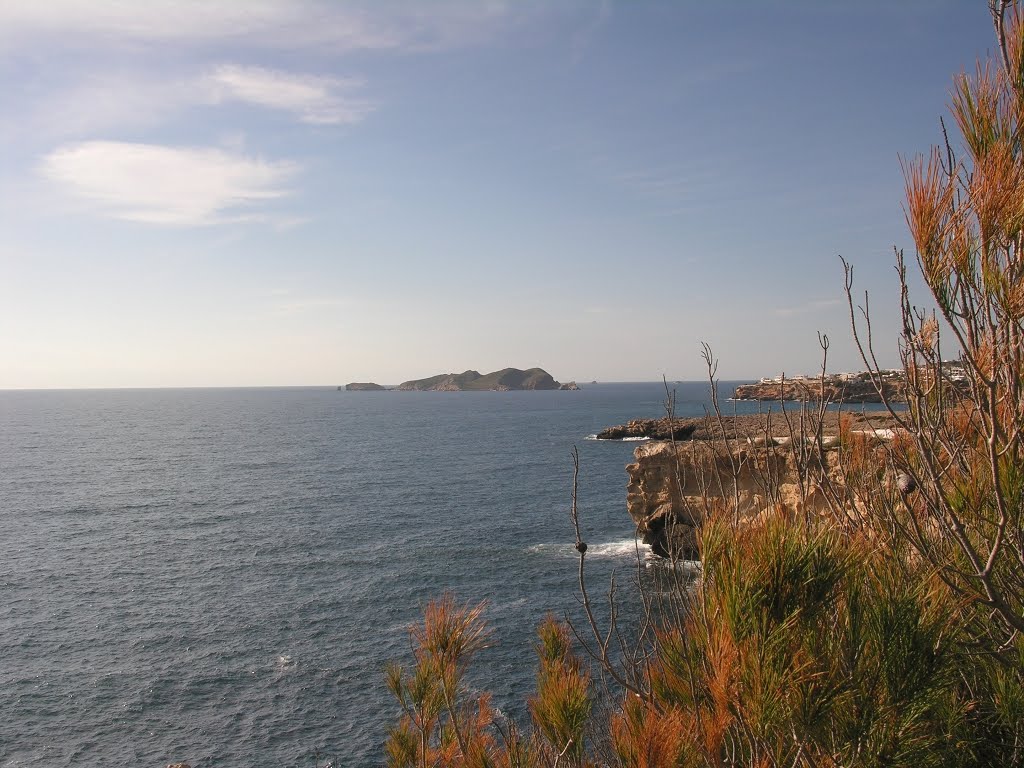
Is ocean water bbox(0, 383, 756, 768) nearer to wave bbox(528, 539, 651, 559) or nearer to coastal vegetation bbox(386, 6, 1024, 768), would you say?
wave bbox(528, 539, 651, 559)

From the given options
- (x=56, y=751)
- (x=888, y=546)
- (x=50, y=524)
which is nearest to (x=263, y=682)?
(x=56, y=751)

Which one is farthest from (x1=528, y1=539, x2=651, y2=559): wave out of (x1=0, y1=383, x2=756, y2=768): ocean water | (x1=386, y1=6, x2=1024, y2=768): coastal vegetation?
(x1=386, y1=6, x2=1024, y2=768): coastal vegetation

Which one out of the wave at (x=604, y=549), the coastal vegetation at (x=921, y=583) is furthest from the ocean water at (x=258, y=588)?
the coastal vegetation at (x=921, y=583)

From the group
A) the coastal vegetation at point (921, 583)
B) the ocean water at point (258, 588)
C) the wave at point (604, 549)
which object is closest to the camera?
the coastal vegetation at point (921, 583)

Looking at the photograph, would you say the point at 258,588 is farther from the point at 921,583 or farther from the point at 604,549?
Result: the point at 921,583

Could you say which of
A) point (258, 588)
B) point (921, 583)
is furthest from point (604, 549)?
point (921, 583)

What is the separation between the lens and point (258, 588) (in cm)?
3156

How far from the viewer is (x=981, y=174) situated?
144 inches

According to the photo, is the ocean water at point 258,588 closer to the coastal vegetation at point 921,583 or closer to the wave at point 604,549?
the wave at point 604,549

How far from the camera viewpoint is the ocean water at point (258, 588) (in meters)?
20.4

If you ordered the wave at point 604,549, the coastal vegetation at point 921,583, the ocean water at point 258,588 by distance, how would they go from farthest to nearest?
the wave at point 604,549, the ocean water at point 258,588, the coastal vegetation at point 921,583

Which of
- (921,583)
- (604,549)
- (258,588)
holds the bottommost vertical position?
(258,588)

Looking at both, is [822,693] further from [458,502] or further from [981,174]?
[458,502]

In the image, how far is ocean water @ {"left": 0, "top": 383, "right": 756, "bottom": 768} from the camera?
66.9 ft
